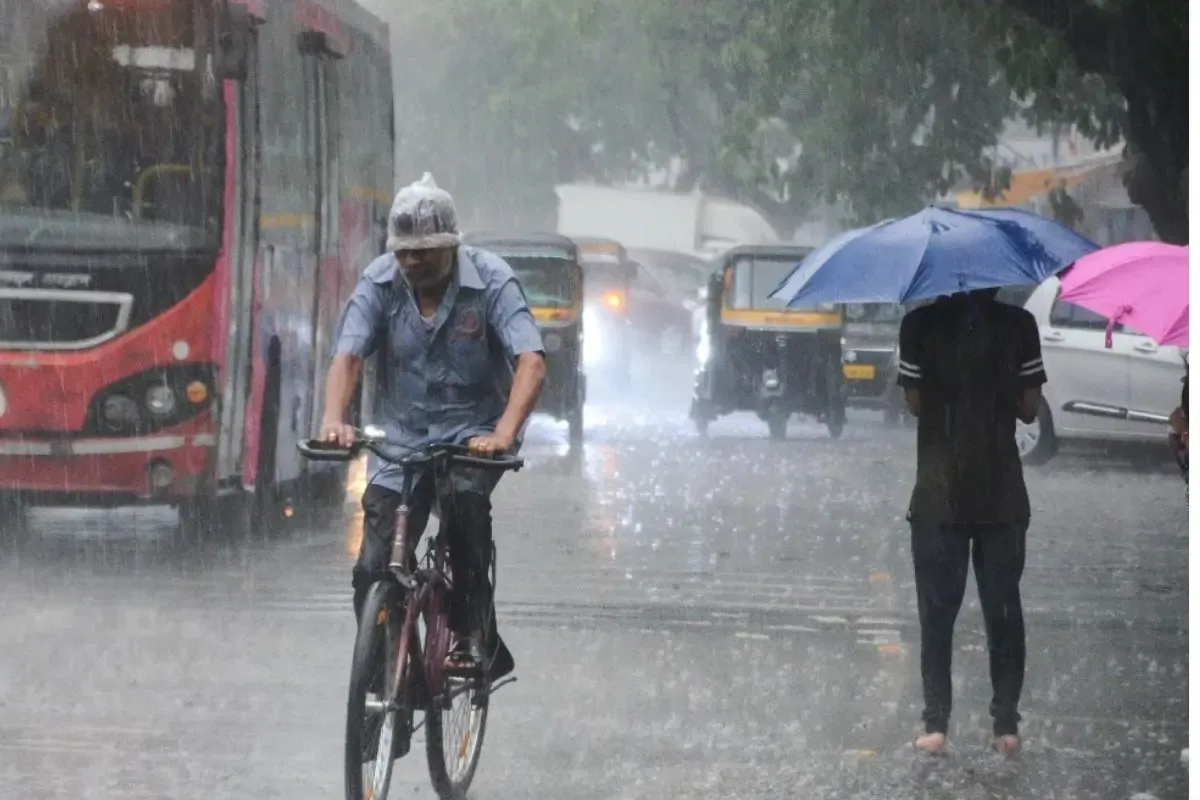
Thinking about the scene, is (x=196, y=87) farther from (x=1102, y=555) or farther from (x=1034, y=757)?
(x=1034, y=757)

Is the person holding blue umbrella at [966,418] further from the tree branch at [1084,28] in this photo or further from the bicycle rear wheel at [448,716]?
the tree branch at [1084,28]

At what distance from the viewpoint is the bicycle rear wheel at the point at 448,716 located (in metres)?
6.48

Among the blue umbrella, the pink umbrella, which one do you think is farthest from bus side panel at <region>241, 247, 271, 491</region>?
the pink umbrella

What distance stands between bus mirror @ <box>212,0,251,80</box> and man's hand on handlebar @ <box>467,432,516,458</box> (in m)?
6.43

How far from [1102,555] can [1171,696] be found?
15.9 feet

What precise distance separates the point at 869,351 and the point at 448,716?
1949 cm

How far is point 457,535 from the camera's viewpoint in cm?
662

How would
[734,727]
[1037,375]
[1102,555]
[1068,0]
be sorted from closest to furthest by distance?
[1037,375] → [734,727] → [1102,555] → [1068,0]

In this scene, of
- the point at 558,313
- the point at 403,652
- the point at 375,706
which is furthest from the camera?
the point at 558,313

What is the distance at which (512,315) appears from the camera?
259 inches

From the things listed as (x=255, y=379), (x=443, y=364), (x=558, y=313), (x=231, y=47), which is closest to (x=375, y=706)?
(x=443, y=364)

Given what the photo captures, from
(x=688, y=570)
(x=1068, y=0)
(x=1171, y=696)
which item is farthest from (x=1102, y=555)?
(x=1068, y=0)

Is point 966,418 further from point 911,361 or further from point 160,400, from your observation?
point 160,400

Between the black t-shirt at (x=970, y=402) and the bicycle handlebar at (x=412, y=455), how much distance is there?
1.73 m
